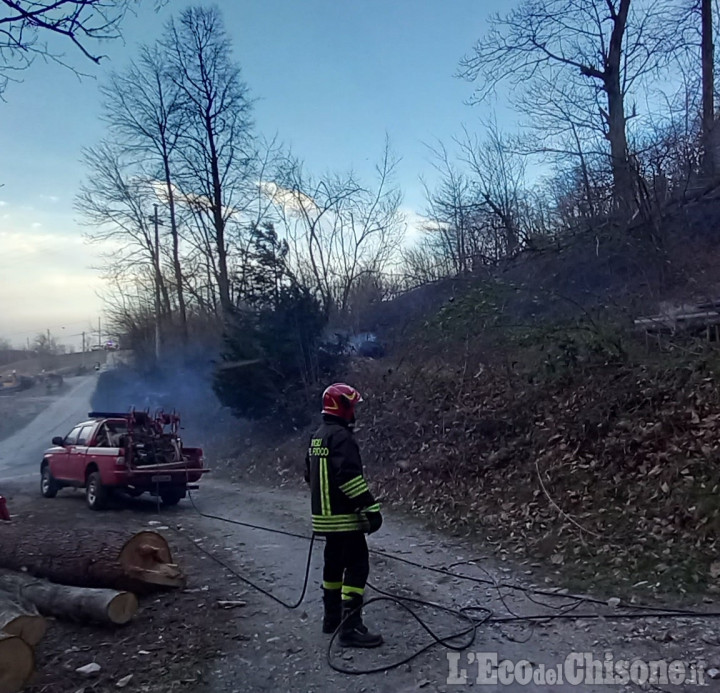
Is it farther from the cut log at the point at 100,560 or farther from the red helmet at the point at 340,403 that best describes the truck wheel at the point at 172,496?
the red helmet at the point at 340,403

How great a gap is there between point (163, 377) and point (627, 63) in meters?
22.9

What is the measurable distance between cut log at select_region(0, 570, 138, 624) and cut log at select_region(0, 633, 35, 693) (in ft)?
4.08

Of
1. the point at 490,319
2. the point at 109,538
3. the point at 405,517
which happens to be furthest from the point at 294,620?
the point at 490,319

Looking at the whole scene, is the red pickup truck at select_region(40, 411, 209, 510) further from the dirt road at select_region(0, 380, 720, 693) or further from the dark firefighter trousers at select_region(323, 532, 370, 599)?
the dark firefighter trousers at select_region(323, 532, 370, 599)

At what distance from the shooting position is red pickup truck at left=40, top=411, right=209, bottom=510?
13336 millimetres

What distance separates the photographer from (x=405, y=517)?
11195 mm

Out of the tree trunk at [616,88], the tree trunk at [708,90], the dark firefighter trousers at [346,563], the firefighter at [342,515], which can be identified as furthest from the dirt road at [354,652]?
the tree trunk at [616,88]

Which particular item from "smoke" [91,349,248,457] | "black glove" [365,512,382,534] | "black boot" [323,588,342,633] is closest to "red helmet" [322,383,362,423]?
"black glove" [365,512,382,534]

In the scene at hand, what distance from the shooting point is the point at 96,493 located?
13555 mm

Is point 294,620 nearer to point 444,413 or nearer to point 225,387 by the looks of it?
point 444,413

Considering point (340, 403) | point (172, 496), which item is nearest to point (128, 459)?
point (172, 496)

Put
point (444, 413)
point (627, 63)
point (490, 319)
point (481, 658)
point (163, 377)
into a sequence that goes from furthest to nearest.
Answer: point (163, 377), point (627, 63), point (490, 319), point (444, 413), point (481, 658)

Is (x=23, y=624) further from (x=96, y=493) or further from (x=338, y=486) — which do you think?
(x=96, y=493)

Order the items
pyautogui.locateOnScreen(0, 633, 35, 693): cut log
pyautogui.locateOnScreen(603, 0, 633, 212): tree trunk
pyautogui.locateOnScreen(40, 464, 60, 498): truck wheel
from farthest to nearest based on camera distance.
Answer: pyautogui.locateOnScreen(603, 0, 633, 212): tree trunk, pyautogui.locateOnScreen(40, 464, 60, 498): truck wheel, pyautogui.locateOnScreen(0, 633, 35, 693): cut log
